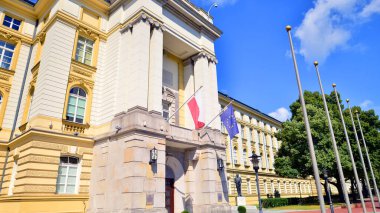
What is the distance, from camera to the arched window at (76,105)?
687 inches

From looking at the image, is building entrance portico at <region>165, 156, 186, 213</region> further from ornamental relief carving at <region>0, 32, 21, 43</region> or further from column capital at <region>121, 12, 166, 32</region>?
ornamental relief carving at <region>0, 32, 21, 43</region>

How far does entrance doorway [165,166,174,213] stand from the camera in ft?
63.6

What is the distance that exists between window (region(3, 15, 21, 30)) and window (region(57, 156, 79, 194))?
36.8 ft

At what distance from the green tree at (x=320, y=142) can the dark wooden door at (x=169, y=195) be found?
19592 millimetres

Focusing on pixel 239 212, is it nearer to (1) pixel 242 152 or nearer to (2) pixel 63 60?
(2) pixel 63 60

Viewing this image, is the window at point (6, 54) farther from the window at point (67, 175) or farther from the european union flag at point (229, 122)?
the european union flag at point (229, 122)

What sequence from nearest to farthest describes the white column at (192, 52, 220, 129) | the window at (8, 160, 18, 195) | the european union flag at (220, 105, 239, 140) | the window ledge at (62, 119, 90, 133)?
the window at (8, 160, 18, 195), the window ledge at (62, 119, 90, 133), the european union flag at (220, 105, 239, 140), the white column at (192, 52, 220, 129)

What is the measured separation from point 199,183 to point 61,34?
14.2 meters

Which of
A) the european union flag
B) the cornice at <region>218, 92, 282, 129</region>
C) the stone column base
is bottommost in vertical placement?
the stone column base

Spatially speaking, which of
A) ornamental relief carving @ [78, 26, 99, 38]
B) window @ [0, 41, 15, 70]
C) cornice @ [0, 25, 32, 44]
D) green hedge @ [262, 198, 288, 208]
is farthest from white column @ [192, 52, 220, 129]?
green hedge @ [262, 198, 288, 208]

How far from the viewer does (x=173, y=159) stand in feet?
66.0

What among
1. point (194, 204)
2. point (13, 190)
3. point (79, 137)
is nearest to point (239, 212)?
point (194, 204)

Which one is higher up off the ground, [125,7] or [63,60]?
[125,7]

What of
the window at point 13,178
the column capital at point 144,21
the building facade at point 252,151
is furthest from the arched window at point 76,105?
the building facade at point 252,151
